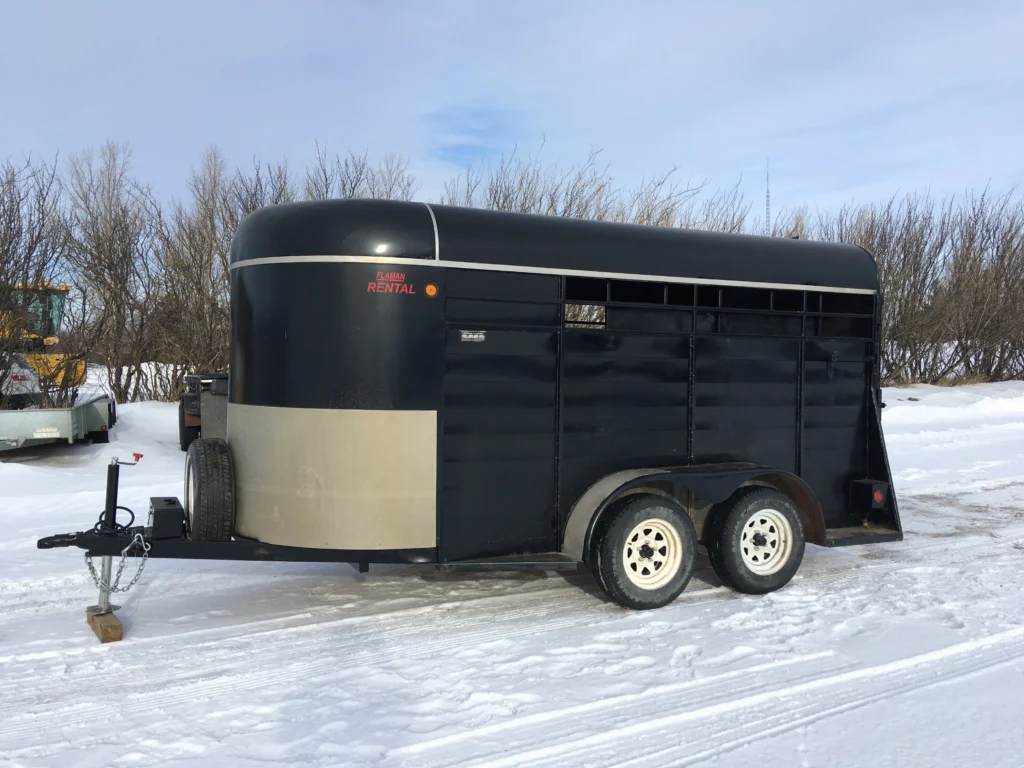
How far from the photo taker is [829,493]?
663cm

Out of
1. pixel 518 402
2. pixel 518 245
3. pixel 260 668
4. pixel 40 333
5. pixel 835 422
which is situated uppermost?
pixel 518 245

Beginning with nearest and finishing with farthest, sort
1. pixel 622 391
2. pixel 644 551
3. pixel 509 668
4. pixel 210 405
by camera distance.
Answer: pixel 509 668 → pixel 644 551 → pixel 622 391 → pixel 210 405

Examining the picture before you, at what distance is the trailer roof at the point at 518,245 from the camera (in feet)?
16.6

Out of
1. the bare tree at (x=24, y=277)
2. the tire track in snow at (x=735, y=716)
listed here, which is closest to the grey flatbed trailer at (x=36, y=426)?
the bare tree at (x=24, y=277)

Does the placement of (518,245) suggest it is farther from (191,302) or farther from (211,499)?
(191,302)

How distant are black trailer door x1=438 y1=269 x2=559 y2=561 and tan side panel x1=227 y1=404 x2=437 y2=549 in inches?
6.5

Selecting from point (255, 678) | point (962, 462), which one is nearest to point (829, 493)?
point (255, 678)

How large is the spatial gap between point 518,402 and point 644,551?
1412mm

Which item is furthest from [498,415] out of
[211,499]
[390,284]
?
[211,499]

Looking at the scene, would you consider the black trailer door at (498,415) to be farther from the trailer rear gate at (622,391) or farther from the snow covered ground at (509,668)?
the snow covered ground at (509,668)

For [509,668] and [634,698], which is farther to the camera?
[509,668]

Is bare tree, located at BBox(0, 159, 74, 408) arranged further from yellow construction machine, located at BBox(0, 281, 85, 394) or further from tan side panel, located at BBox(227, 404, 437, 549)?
tan side panel, located at BBox(227, 404, 437, 549)

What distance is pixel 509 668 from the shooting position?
4609 millimetres

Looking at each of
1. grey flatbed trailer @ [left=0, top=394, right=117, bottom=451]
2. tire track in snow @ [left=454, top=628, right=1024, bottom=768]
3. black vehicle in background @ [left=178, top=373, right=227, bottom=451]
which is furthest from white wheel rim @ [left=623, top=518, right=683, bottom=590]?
grey flatbed trailer @ [left=0, top=394, right=117, bottom=451]
